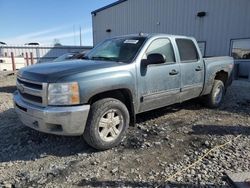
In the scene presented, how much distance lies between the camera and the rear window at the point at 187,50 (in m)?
5.52

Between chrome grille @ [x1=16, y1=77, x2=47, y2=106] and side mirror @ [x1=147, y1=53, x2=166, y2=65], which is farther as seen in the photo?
side mirror @ [x1=147, y1=53, x2=166, y2=65]

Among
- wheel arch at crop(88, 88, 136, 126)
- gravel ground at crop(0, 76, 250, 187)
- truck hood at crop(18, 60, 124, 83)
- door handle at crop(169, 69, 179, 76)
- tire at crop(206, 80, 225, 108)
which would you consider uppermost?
truck hood at crop(18, 60, 124, 83)

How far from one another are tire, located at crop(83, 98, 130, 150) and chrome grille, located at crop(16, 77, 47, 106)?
72cm

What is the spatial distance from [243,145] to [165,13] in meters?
12.1

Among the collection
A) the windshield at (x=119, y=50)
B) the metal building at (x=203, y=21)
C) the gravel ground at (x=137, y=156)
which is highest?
the metal building at (x=203, y=21)

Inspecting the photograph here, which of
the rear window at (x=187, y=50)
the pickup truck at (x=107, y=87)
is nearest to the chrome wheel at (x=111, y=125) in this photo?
the pickup truck at (x=107, y=87)

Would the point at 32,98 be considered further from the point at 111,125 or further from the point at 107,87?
the point at 111,125

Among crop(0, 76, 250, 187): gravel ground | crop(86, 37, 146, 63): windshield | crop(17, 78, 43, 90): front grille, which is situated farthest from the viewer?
crop(86, 37, 146, 63): windshield

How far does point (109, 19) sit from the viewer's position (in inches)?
797

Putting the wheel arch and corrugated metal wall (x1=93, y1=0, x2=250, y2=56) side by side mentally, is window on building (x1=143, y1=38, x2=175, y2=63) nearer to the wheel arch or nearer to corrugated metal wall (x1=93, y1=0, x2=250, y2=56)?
the wheel arch

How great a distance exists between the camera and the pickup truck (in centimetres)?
364

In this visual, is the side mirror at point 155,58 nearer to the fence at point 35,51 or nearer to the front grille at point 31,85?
the front grille at point 31,85

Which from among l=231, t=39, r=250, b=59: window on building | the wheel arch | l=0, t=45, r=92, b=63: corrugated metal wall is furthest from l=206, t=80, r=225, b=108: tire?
l=0, t=45, r=92, b=63: corrugated metal wall

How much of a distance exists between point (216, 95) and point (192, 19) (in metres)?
Answer: 7.90
